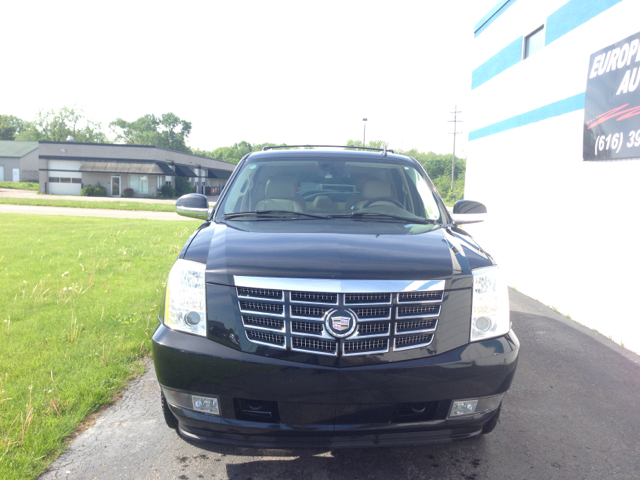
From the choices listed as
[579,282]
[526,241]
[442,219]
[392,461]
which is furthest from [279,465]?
[526,241]

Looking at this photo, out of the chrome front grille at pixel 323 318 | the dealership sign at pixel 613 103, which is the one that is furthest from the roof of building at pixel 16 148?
the chrome front grille at pixel 323 318

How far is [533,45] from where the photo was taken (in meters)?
9.61

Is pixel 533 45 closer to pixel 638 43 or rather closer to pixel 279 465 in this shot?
pixel 638 43

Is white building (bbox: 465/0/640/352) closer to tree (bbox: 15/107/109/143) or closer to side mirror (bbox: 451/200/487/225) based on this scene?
side mirror (bbox: 451/200/487/225)

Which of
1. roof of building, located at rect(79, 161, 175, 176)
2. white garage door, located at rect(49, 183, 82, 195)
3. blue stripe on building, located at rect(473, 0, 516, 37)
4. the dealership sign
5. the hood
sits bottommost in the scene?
the hood

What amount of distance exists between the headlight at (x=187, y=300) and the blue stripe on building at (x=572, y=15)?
6.25 m

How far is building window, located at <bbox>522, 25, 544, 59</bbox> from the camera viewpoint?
30.5ft

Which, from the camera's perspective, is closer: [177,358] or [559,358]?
[177,358]

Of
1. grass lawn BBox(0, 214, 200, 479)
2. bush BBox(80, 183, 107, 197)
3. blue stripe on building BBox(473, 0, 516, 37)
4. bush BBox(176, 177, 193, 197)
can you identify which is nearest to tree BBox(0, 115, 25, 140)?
bush BBox(176, 177, 193, 197)

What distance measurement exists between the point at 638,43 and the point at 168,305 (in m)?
5.77

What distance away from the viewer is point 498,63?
11.2 metres

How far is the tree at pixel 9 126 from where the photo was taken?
11103cm

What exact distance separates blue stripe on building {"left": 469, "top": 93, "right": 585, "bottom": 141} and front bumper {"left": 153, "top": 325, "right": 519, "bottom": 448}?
6093 mm

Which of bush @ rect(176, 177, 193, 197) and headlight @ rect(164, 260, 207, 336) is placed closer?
headlight @ rect(164, 260, 207, 336)
